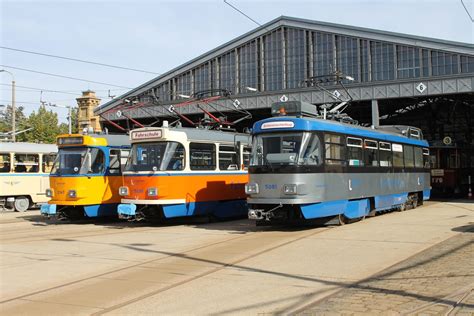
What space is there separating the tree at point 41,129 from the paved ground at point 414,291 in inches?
2088

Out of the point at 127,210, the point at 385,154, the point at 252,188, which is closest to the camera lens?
the point at 252,188

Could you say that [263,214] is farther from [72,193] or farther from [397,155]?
[397,155]

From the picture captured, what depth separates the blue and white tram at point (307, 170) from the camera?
13.6 m

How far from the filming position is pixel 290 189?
Answer: 527 inches

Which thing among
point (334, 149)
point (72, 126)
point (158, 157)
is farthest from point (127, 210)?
point (72, 126)

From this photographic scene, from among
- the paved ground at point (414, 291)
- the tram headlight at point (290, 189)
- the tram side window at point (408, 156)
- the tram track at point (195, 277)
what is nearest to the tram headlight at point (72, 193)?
the tram headlight at point (290, 189)

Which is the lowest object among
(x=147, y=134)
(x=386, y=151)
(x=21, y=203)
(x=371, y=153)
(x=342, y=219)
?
(x=342, y=219)

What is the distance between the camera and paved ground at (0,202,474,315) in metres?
6.80

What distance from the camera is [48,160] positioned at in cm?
2439

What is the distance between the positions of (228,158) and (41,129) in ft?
153

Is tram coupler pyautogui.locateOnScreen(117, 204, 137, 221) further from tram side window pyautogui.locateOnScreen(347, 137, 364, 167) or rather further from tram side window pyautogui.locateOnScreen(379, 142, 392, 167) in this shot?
tram side window pyautogui.locateOnScreen(379, 142, 392, 167)

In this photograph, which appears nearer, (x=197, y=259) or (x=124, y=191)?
(x=197, y=259)

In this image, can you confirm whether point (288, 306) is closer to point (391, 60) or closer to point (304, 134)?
point (304, 134)

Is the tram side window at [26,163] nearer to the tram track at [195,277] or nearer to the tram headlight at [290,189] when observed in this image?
the tram headlight at [290,189]
